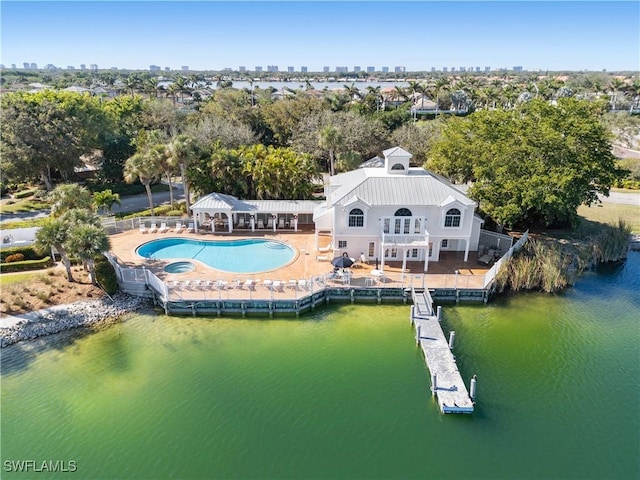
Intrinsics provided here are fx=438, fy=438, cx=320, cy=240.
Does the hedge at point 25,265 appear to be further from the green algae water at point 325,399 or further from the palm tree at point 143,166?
the palm tree at point 143,166

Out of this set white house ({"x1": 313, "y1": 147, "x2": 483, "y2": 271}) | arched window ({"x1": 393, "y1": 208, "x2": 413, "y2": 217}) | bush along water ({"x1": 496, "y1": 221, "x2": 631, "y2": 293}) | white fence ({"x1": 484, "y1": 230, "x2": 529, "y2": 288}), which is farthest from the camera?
arched window ({"x1": 393, "y1": 208, "x2": 413, "y2": 217})

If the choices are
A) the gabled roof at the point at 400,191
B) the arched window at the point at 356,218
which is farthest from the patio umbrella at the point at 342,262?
the gabled roof at the point at 400,191

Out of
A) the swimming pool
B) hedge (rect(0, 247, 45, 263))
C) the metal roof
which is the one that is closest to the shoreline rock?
the swimming pool

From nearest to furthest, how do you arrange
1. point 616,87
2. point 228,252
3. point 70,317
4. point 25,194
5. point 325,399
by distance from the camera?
point 325,399
point 70,317
point 228,252
point 25,194
point 616,87

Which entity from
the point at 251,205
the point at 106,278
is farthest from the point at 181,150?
the point at 106,278

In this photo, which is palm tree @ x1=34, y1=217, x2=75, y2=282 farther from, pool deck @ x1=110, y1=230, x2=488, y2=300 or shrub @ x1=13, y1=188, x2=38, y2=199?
shrub @ x1=13, y1=188, x2=38, y2=199

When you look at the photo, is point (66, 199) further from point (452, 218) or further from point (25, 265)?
point (452, 218)
